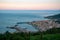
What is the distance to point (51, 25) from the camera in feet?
5.29

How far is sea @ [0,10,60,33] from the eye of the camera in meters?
1.53

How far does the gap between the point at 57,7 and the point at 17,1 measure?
537 mm

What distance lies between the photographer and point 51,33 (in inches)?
62.9

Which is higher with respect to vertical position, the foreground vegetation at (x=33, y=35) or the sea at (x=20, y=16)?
the sea at (x=20, y=16)

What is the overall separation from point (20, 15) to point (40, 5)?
0.29 metres

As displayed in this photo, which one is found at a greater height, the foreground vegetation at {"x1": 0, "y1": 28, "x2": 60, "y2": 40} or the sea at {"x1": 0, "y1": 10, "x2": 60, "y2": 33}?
the sea at {"x1": 0, "y1": 10, "x2": 60, "y2": 33}

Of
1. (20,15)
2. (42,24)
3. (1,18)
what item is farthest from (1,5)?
(42,24)

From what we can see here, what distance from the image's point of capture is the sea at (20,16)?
5.03ft

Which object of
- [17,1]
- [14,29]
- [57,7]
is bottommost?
[14,29]

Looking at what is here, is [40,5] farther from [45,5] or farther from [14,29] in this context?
[14,29]

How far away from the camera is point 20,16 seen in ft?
5.13

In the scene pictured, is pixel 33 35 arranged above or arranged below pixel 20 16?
below

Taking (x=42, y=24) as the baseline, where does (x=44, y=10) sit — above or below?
above

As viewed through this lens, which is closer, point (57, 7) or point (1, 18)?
point (1, 18)
